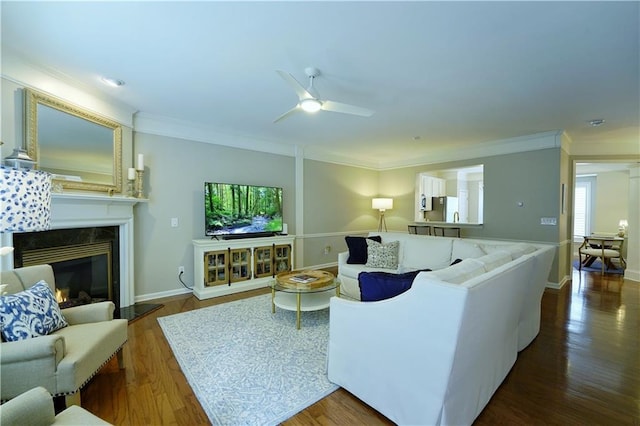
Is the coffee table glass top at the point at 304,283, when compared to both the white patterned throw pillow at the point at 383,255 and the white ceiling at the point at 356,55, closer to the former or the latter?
the white patterned throw pillow at the point at 383,255

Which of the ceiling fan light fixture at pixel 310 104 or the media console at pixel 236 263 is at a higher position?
the ceiling fan light fixture at pixel 310 104

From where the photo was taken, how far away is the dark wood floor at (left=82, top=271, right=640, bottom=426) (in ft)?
5.63

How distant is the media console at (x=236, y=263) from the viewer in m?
3.96

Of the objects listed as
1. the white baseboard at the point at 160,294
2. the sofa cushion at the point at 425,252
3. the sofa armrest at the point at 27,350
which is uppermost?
the sofa cushion at the point at 425,252

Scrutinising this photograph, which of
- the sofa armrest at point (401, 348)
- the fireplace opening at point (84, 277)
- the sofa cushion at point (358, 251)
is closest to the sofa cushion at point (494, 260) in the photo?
the sofa armrest at point (401, 348)

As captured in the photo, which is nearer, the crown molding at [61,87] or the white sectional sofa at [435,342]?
the white sectional sofa at [435,342]

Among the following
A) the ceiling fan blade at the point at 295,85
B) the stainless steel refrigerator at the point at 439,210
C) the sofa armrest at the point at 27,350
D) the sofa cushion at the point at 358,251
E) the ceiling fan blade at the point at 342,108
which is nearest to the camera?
the sofa armrest at the point at 27,350

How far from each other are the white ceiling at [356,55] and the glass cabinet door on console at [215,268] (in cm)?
198

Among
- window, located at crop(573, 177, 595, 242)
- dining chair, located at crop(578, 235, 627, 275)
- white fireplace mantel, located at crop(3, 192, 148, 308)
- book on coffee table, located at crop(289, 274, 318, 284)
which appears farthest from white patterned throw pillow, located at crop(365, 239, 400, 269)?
window, located at crop(573, 177, 595, 242)

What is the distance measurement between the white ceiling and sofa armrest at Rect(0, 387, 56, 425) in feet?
7.01

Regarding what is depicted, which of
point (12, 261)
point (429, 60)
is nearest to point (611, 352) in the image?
point (429, 60)

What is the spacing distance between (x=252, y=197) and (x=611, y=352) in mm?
4605

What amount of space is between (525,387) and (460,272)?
4.08 feet

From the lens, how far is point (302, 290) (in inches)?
117
